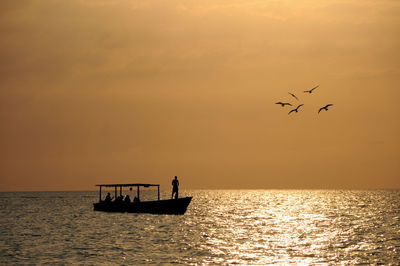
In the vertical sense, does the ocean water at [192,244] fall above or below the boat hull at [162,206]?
below

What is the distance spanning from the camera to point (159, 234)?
42906 mm

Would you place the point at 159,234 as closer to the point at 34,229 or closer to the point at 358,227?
the point at 34,229

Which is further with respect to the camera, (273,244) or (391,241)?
(391,241)

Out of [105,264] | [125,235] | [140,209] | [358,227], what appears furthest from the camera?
[140,209]

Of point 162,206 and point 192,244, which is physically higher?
point 162,206

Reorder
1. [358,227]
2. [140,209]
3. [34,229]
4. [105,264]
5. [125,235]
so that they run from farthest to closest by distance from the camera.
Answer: [140,209], [358,227], [34,229], [125,235], [105,264]

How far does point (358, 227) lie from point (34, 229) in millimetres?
29206

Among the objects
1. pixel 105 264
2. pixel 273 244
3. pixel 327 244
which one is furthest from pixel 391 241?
pixel 105 264

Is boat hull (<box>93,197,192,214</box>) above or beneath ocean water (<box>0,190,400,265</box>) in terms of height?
above

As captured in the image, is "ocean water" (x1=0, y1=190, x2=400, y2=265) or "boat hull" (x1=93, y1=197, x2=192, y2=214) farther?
"boat hull" (x1=93, y1=197, x2=192, y2=214)

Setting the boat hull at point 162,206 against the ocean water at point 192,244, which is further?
the boat hull at point 162,206

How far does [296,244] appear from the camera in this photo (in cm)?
3744

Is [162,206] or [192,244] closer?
[192,244]

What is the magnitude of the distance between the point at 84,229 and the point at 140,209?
41.3 feet
